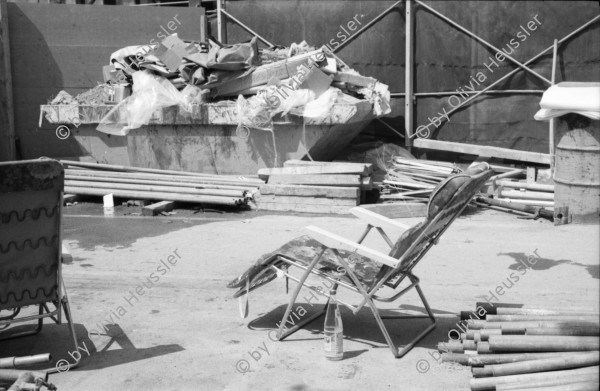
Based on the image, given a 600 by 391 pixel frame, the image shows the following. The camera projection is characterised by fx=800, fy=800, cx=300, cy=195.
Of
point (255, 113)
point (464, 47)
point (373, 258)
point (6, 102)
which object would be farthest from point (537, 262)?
point (6, 102)

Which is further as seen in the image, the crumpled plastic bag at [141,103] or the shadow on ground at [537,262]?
the crumpled plastic bag at [141,103]

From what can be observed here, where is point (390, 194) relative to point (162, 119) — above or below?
below

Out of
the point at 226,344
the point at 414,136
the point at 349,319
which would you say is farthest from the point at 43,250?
the point at 414,136

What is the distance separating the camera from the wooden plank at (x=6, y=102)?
13352mm

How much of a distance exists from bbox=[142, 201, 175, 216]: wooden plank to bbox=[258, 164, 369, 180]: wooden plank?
1.32 meters

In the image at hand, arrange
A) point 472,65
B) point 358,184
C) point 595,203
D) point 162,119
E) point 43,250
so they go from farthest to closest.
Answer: point 472,65 → point 162,119 → point 358,184 → point 595,203 → point 43,250

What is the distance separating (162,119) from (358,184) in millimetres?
3120

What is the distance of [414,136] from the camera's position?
13109 millimetres

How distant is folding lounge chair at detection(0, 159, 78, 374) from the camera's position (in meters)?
4.79

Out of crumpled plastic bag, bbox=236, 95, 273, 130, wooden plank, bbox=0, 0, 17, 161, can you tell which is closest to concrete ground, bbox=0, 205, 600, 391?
crumpled plastic bag, bbox=236, 95, 273, 130

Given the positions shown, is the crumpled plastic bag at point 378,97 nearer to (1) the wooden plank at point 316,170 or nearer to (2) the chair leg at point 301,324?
(1) the wooden plank at point 316,170

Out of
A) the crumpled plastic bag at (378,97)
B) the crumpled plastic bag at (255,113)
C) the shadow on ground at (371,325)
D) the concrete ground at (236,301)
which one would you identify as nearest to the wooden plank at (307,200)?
the concrete ground at (236,301)

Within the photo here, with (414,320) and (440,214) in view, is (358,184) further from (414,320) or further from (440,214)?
(440,214)

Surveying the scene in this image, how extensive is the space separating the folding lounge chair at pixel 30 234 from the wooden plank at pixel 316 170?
5935 mm
